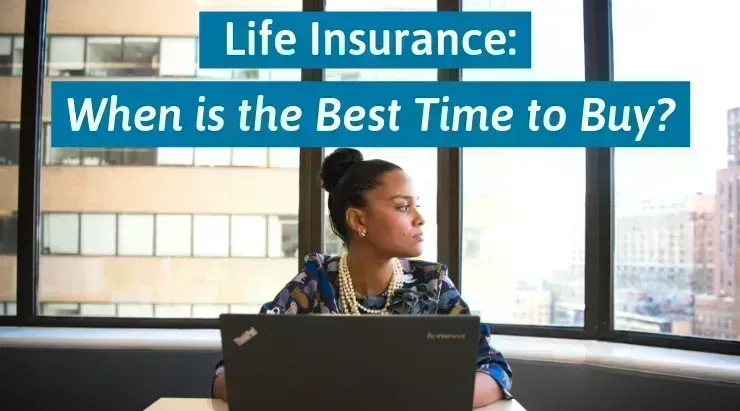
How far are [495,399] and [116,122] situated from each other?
2323mm

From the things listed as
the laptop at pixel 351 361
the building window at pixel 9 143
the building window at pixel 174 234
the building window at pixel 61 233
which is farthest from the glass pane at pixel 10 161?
the laptop at pixel 351 361

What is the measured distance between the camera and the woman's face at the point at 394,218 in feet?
6.08

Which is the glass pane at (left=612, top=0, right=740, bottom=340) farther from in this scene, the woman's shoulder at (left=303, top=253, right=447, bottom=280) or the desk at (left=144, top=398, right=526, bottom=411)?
the desk at (left=144, top=398, right=526, bottom=411)

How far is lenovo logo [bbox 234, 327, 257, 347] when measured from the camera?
3.45 feet

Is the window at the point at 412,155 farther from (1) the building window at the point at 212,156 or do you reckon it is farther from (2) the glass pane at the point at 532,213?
(1) the building window at the point at 212,156

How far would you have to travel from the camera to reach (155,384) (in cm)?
301

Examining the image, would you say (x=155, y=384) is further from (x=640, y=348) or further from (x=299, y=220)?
(x=640, y=348)

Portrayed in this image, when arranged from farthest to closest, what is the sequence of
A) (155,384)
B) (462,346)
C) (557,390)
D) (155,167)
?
(155,167), (155,384), (557,390), (462,346)

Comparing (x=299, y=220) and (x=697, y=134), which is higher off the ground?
(x=697, y=134)

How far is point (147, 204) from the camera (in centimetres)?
350

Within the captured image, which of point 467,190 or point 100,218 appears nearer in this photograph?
point 467,190

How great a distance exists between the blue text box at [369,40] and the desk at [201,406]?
1.96 m

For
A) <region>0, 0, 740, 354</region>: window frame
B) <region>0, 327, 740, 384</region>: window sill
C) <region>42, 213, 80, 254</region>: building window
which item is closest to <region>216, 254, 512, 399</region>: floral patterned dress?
<region>0, 327, 740, 384</region>: window sill

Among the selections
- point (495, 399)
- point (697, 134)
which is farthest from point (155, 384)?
point (697, 134)
